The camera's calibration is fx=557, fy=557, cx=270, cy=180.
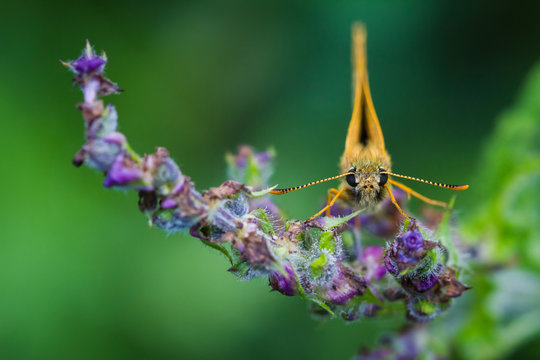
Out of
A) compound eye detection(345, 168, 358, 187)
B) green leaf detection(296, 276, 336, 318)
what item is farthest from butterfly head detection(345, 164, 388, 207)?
green leaf detection(296, 276, 336, 318)

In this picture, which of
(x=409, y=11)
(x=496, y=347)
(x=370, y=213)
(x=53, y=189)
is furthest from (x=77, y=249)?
(x=409, y=11)

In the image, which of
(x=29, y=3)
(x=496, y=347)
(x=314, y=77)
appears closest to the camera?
(x=496, y=347)

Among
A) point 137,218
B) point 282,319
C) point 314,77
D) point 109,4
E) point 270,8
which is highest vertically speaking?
point 270,8

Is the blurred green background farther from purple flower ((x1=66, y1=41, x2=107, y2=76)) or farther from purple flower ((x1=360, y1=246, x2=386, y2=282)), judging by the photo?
purple flower ((x1=66, y1=41, x2=107, y2=76))

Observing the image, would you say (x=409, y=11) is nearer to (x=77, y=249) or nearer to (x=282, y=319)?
(x=282, y=319)

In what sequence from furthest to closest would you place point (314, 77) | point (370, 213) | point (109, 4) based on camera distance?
1. point (314, 77)
2. point (109, 4)
3. point (370, 213)

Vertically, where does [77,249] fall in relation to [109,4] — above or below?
below

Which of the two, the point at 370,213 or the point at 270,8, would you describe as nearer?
the point at 370,213
